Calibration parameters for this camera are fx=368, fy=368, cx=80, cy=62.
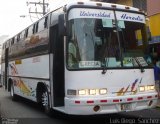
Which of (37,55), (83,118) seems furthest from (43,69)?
(83,118)

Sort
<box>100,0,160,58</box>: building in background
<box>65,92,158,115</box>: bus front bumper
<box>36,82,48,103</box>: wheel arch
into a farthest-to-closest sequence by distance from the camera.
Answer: <box>100,0,160,58</box>: building in background → <box>36,82,48,103</box>: wheel arch → <box>65,92,158,115</box>: bus front bumper

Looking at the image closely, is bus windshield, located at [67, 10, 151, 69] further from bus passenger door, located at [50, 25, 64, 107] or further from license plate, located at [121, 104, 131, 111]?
bus passenger door, located at [50, 25, 64, 107]

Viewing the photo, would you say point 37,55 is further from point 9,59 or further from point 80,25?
point 9,59

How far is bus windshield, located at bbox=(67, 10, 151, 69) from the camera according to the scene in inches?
361

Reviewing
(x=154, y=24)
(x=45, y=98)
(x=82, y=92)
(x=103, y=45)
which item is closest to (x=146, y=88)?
(x=103, y=45)

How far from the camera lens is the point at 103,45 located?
9.40 m

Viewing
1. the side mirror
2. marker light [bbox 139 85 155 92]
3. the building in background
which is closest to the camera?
the side mirror

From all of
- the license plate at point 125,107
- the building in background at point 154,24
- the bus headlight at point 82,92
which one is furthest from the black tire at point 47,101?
the building in background at point 154,24

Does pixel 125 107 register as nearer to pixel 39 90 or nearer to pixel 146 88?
pixel 146 88

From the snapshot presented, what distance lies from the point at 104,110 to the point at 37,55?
4340 millimetres

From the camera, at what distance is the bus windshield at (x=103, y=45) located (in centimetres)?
916

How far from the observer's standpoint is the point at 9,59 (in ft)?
62.8

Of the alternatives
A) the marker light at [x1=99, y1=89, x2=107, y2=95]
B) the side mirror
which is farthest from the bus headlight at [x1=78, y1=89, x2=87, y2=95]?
the side mirror

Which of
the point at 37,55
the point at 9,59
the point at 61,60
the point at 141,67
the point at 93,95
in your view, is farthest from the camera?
the point at 9,59
